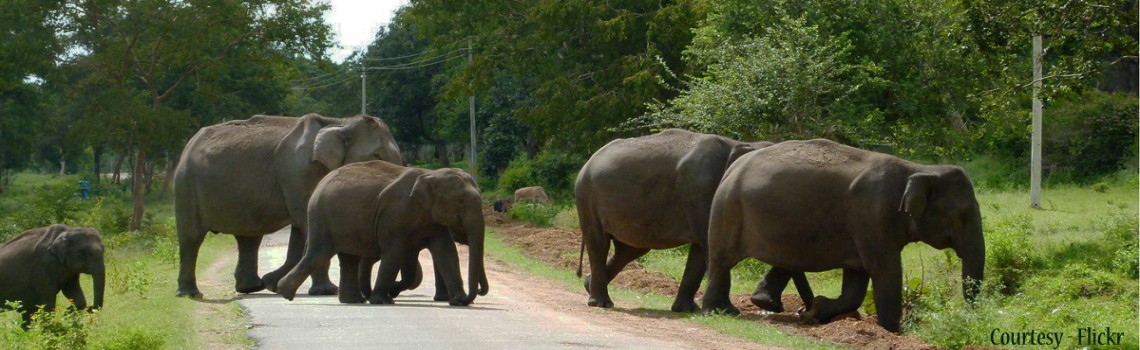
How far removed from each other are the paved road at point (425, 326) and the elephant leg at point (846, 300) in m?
2.40

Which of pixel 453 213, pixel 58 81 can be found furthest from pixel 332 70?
pixel 453 213

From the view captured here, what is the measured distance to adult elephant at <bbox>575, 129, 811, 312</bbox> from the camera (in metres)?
17.0

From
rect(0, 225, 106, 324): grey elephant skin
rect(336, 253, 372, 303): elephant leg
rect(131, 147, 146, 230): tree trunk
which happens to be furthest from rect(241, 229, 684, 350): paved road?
rect(131, 147, 146, 230): tree trunk

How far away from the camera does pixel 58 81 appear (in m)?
39.8

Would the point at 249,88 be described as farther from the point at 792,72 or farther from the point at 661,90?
the point at 792,72

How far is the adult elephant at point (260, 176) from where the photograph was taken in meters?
19.1

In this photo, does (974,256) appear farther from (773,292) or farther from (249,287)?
(249,287)

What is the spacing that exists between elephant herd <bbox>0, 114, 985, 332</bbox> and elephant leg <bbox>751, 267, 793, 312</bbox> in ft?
0.08

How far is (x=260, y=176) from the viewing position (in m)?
19.5

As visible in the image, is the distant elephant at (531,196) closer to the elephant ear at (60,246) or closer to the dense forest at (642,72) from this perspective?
the dense forest at (642,72)

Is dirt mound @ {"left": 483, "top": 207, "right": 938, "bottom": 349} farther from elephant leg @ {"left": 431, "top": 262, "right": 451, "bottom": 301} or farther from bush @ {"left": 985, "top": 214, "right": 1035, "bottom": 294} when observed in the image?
elephant leg @ {"left": 431, "top": 262, "right": 451, "bottom": 301}

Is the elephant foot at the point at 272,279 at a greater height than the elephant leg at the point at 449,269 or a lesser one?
lesser

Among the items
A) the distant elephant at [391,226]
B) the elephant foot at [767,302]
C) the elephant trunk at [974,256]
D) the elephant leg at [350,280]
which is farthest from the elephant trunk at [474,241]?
the elephant trunk at [974,256]

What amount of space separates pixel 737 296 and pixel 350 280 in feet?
17.6
